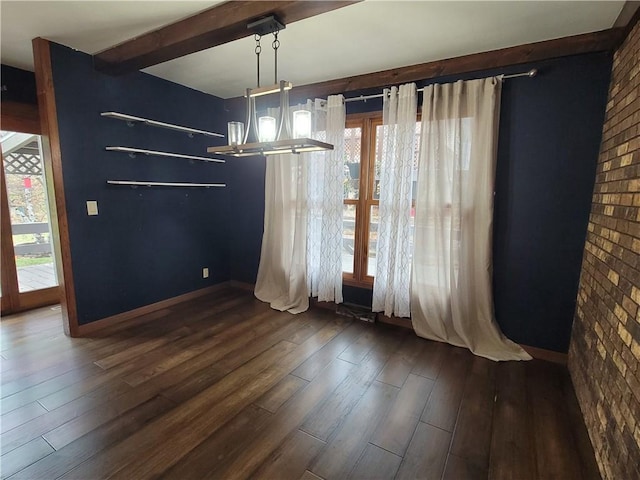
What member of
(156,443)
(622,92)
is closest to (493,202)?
(622,92)

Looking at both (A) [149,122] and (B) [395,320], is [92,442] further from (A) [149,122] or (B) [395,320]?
(A) [149,122]

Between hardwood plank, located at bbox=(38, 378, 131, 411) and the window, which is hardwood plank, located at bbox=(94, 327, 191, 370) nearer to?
hardwood plank, located at bbox=(38, 378, 131, 411)

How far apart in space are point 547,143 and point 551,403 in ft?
6.10

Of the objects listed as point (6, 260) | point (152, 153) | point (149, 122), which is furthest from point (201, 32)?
point (6, 260)

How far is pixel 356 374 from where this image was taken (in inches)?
93.0

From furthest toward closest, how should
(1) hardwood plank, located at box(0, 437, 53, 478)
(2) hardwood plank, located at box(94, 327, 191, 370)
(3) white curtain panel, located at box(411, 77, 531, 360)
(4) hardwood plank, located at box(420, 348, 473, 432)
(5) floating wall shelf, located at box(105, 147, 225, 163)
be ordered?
1. (5) floating wall shelf, located at box(105, 147, 225, 163)
2. (3) white curtain panel, located at box(411, 77, 531, 360)
3. (2) hardwood plank, located at box(94, 327, 191, 370)
4. (4) hardwood plank, located at box(420, 348, 473, 432)
5. (1) hardwood plank, located at box(0, 437, 53, 478)

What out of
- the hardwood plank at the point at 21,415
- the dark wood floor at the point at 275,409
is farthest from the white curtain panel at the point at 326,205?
the hardwood plank at the point at 21,415

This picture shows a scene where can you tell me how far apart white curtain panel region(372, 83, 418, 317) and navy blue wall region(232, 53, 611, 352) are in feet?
1.39

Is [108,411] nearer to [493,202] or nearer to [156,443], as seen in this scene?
[156,443]

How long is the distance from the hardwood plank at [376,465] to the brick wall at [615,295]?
95cm

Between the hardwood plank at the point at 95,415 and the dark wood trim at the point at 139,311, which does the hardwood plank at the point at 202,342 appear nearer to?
the hardwood plank at the point at 95,415

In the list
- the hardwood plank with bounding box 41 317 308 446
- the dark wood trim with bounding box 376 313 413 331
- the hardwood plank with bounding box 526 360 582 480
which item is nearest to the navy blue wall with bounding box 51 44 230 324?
the hardwood plank with bounding box 41 317 308 446

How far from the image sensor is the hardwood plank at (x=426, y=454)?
154cm

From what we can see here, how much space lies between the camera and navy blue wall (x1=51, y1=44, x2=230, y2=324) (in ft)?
8.99
